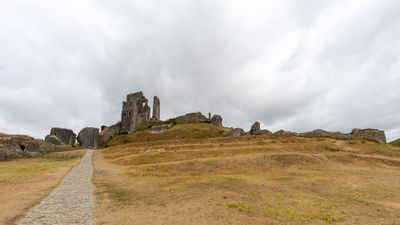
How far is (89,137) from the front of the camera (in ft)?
279

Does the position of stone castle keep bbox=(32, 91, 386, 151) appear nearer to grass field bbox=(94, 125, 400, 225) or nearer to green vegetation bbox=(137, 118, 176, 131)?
green vegetation bbox=(137, 118, 176, 131)

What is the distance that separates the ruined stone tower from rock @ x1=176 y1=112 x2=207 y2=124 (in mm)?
16246

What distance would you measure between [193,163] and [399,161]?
86.9ft

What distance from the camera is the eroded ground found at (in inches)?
501

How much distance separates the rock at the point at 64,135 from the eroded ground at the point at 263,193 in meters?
56.2

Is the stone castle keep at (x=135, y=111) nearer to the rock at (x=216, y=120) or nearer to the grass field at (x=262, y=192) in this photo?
the rock at (x=216, y=120)

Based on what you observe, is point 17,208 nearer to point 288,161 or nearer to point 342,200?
point 342,200

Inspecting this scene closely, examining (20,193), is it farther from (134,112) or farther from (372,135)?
(134,112)

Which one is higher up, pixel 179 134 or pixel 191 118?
pixel 191 118

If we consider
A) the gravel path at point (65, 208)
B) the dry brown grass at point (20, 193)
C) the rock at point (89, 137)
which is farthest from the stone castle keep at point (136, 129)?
the gravel path at point (65, 208)

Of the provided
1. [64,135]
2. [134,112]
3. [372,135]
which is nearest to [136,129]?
[134,112]

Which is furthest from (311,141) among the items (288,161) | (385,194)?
(385,194)

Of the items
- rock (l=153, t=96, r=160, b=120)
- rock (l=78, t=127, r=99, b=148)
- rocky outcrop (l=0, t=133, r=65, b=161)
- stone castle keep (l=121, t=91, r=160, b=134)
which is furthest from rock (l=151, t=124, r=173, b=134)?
rocky outcrop (l=0, t=133, r=65, b=161)

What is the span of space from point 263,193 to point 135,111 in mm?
79758
